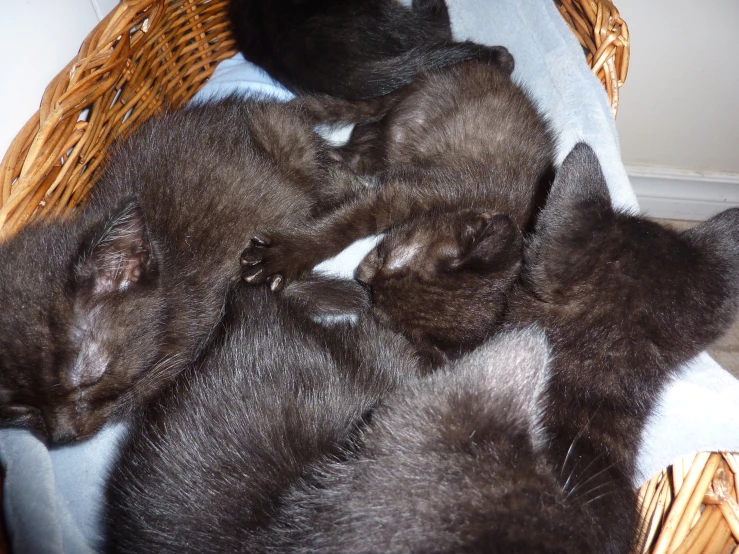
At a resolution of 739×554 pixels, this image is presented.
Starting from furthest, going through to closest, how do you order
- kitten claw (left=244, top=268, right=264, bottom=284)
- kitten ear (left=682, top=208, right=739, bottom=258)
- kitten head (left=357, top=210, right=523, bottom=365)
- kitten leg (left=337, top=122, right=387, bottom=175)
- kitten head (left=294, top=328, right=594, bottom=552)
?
kitten leg (left=337, top=122, right=387, bottom=175) → kitten claw (left=244, top=268, right=264, bottom=284) → kitten head (left=357, top=210, right=523, bottom=365) → kitten ear (left=682, top=208, right=739, bottom=258) → kitten head (left=294, top=328, right=594, bottom=552)

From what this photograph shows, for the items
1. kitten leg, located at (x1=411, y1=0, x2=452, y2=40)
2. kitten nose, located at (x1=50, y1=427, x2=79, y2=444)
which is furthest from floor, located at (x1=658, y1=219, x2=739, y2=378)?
kitten nose, located at (x1=50, y1=427, x2=79, y2=444)

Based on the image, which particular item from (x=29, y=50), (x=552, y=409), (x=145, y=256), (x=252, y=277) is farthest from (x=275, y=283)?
(x=29, y=50)

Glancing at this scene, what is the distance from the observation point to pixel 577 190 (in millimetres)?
1019

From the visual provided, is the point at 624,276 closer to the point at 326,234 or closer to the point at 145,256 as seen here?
the point at 326,234

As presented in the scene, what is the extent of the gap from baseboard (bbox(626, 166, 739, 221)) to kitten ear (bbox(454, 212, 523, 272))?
5.21 feet

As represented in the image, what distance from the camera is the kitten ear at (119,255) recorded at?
97 cm

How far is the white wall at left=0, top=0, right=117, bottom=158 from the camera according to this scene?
1228 millimetres

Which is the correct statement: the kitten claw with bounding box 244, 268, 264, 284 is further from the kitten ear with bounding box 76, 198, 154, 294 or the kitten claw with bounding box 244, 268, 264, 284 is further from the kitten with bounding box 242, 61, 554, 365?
the kitten ear with bounding box 76, 198, 154, 294

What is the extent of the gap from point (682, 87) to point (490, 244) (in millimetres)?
1600

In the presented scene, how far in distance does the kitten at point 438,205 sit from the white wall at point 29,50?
1.99ft

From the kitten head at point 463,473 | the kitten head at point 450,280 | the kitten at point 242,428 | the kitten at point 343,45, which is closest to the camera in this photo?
the kitten head at point 463,473

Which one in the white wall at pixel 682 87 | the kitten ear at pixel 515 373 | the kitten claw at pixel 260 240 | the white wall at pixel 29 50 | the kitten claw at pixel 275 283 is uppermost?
the white wall at pixel 29 50

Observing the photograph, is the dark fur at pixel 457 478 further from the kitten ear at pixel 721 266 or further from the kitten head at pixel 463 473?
the kitten ear at pixel 721 266

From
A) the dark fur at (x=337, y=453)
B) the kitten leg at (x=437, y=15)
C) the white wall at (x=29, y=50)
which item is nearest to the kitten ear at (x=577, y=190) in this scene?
the dark fur at (x=337, y=453)
